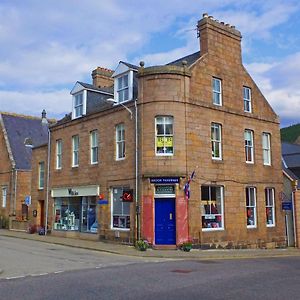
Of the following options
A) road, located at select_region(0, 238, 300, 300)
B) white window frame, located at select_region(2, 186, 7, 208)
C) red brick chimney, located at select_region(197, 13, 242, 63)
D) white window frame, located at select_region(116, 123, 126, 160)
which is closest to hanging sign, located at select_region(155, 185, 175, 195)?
white window frame, located at select_region(116, 123, 126, 160)

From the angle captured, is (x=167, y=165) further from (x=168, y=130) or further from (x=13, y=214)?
(x=13, y=214)

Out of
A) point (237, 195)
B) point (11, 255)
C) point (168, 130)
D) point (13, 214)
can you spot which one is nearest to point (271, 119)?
point (237, 195)

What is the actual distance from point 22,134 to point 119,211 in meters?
22.7

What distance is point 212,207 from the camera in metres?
24.0

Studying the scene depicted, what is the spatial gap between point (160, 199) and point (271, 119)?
11077mm

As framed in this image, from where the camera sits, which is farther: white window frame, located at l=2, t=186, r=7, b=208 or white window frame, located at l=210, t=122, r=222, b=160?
white window frame, located at l=2, t=186, r=7, b=208

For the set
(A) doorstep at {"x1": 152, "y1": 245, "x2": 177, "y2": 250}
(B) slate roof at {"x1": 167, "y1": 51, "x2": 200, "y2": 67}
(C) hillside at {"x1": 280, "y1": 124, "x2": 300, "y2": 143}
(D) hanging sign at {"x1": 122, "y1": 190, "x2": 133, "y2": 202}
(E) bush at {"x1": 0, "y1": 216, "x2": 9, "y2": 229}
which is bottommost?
(A) doorstep at {"x1": 152, "y1": 245, "x2": 177, "y2": 250}

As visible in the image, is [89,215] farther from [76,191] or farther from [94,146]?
[94,146]

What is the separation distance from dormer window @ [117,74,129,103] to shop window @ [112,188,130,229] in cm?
536

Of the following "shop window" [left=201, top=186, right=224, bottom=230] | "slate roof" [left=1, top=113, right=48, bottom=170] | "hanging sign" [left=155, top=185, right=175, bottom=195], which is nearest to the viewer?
"hanging sign" [left=155, top=185, right=175, bottom=195]

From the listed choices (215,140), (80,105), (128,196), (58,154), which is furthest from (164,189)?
(58,154)

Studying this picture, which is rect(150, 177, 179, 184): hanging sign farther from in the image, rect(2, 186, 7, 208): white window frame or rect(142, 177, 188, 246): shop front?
rect(2, 186, 7, 208): white window frame

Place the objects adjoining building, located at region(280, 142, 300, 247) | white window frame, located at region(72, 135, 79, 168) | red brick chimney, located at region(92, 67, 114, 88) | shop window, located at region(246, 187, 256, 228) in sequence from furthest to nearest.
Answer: red brick chimney, located at region(92, 67, 114, 88) < white window frame, located at region(72, 135, 79, 168) < adjoining building, located at region(280, 142, 300, 247) < shop window, located at region(246, 187, 256, 228)

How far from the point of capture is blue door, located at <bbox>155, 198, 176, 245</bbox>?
21.9 meters
